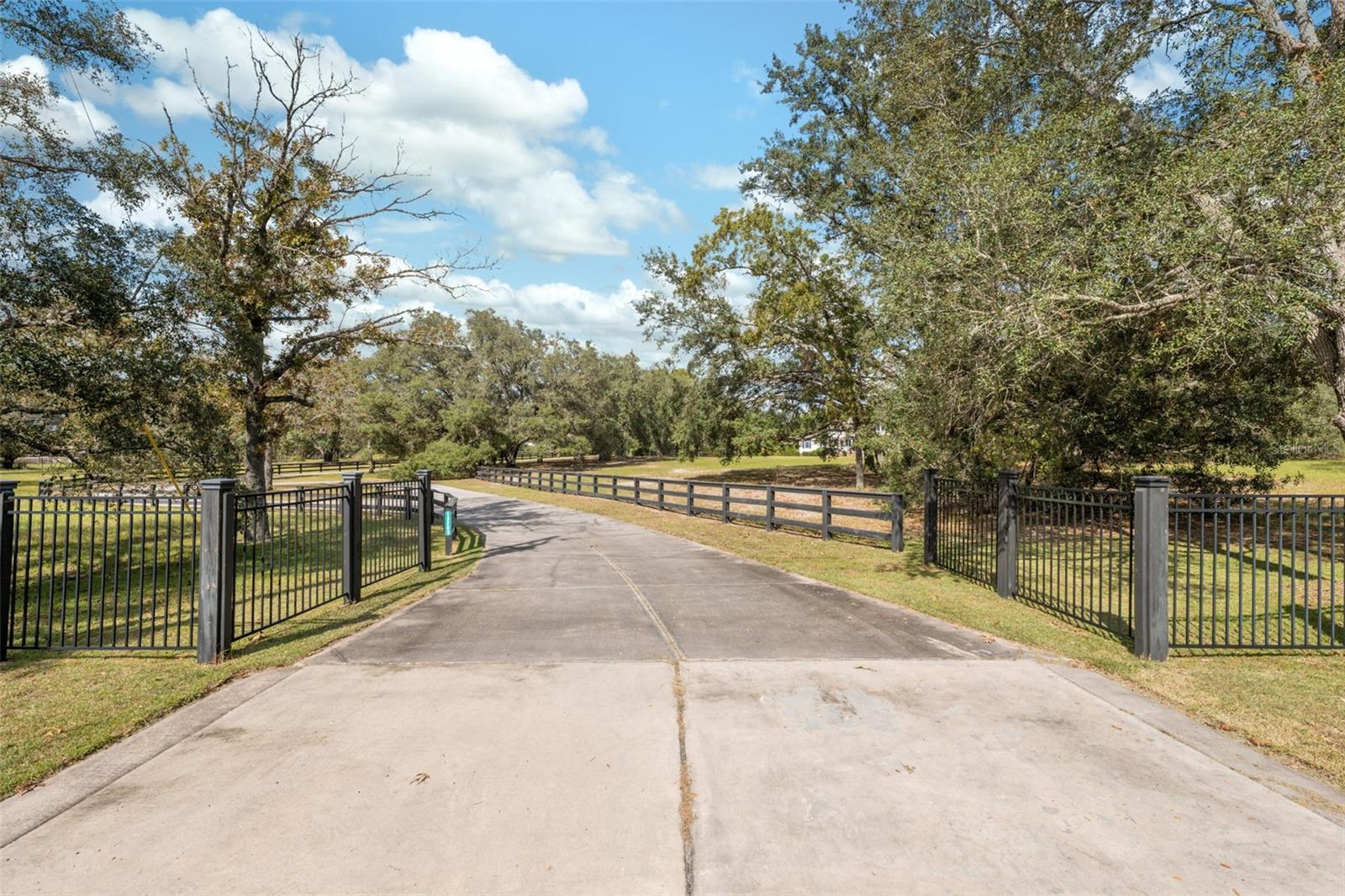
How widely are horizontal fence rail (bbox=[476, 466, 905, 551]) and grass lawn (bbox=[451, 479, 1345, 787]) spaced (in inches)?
81.0

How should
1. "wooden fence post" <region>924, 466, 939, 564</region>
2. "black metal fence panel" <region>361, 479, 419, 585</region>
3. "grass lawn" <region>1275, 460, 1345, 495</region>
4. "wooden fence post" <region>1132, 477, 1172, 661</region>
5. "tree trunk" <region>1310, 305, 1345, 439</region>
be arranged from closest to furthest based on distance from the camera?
"wooden fence post" <region>1132, 477, 1172, 661</region>, "tree trunk" <region>1310, 305, 1345, 439</region>, "black metal fence panel" <region>361, 479, 419, 585</region>, "wooden fence post" <region>924, 466, 939, 564</region>, "grass lawn" <region>1275, 460, 1345, 495</region>

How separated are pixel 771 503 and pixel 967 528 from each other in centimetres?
555

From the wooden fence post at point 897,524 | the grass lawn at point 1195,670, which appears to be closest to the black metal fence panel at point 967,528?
the grass lawn at point 1195,670

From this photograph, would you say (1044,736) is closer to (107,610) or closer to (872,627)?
(872,627)

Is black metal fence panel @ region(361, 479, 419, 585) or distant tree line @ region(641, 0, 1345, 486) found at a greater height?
distant tree line @ region(641, 0, 1345, 486)

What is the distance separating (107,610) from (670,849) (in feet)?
30.6

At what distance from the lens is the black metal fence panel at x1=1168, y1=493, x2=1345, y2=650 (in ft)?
17.0

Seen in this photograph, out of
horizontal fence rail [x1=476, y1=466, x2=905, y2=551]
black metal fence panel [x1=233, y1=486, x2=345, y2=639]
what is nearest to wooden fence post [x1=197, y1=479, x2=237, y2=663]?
black metal fence panel [x1=233, y1=486, x2=345, y2=639]

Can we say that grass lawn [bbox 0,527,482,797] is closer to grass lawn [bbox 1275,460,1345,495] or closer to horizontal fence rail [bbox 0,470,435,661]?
horizontal fence rail [bbox 0,470,435,661]

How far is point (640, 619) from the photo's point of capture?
6707 mm

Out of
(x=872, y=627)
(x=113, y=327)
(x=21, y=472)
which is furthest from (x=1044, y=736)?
(x=21, y=472)

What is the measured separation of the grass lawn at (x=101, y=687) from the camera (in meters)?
3.75

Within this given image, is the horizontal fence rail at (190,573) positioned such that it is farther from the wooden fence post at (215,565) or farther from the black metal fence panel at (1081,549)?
the black metal fence panel at (1081,549)

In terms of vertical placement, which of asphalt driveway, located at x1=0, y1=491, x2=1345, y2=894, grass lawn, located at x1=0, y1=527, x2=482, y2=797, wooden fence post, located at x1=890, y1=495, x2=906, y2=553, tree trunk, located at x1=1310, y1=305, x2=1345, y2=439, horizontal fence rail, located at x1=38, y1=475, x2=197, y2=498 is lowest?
grass lawn, located at x1=0, y1=527, x2=482, y2=797
